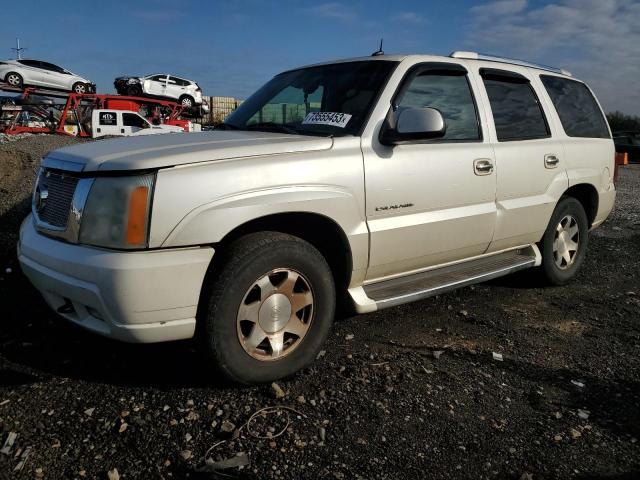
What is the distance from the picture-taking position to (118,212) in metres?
2.47

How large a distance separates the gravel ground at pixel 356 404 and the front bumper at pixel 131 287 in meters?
0.36

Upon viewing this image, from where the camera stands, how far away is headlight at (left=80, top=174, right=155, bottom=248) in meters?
2.45

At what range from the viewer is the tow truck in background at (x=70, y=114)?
75.7 feet

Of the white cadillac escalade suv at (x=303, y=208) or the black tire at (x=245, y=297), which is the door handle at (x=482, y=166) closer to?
the white cadillac escalade suv at (x=303, y=208)

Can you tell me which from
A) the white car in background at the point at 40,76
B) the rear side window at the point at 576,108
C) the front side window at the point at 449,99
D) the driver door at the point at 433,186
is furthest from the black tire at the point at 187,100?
the driver door at the point at 433,186

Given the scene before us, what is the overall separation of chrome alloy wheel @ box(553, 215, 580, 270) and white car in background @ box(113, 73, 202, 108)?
27.0 m

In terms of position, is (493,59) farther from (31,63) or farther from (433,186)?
(31,63)

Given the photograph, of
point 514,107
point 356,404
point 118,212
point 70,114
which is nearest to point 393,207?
point 356,404

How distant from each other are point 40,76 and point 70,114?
183 inches

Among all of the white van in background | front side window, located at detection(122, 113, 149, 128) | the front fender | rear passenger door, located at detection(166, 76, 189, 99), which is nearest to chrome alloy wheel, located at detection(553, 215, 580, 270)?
the front fender

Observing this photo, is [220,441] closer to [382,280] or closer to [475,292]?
[382,280]

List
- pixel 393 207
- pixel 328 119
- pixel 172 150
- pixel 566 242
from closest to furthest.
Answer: pixel 172 150 → pixel 393 207 → pixel 328 119 → pixel 566 242

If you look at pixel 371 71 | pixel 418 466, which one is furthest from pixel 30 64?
pixel 418 466

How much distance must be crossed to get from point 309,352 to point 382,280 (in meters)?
0.73
